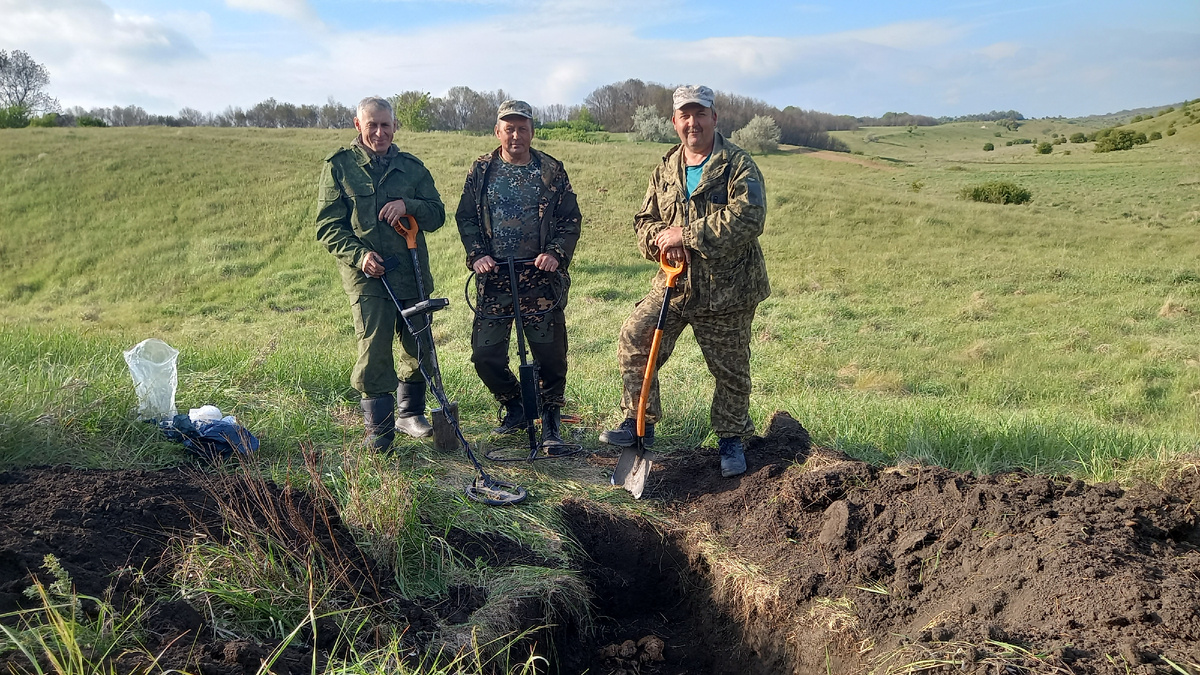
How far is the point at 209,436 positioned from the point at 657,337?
259 centimetres

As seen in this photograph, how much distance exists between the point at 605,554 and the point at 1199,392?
6.04 metres

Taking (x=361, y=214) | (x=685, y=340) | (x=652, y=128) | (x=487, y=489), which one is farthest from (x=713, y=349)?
(x=652, y=128)

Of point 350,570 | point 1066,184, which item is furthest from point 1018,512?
point 1066,184

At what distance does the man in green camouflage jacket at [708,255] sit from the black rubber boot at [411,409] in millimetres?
1459

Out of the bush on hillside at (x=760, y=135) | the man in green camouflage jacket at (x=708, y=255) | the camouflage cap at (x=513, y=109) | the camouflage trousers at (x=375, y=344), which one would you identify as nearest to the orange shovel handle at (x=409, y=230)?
the camouflage trousers at (x=375, y=344)

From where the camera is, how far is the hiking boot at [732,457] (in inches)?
167

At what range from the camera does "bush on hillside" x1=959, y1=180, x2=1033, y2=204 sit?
25391 millimetres

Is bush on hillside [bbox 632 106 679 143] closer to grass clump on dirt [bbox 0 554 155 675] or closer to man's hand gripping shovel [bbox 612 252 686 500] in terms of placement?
man's hand gripping shovel [bbox 612 252 686 500]

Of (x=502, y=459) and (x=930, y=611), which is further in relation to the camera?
(x=502, y=459)

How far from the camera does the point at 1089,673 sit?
83.7 inches

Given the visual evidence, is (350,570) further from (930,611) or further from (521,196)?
(521,196)

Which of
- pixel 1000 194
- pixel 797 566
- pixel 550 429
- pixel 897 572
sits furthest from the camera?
pixel 1000 194

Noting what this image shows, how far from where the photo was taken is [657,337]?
416 cm

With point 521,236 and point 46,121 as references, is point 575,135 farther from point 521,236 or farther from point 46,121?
point 521,236
